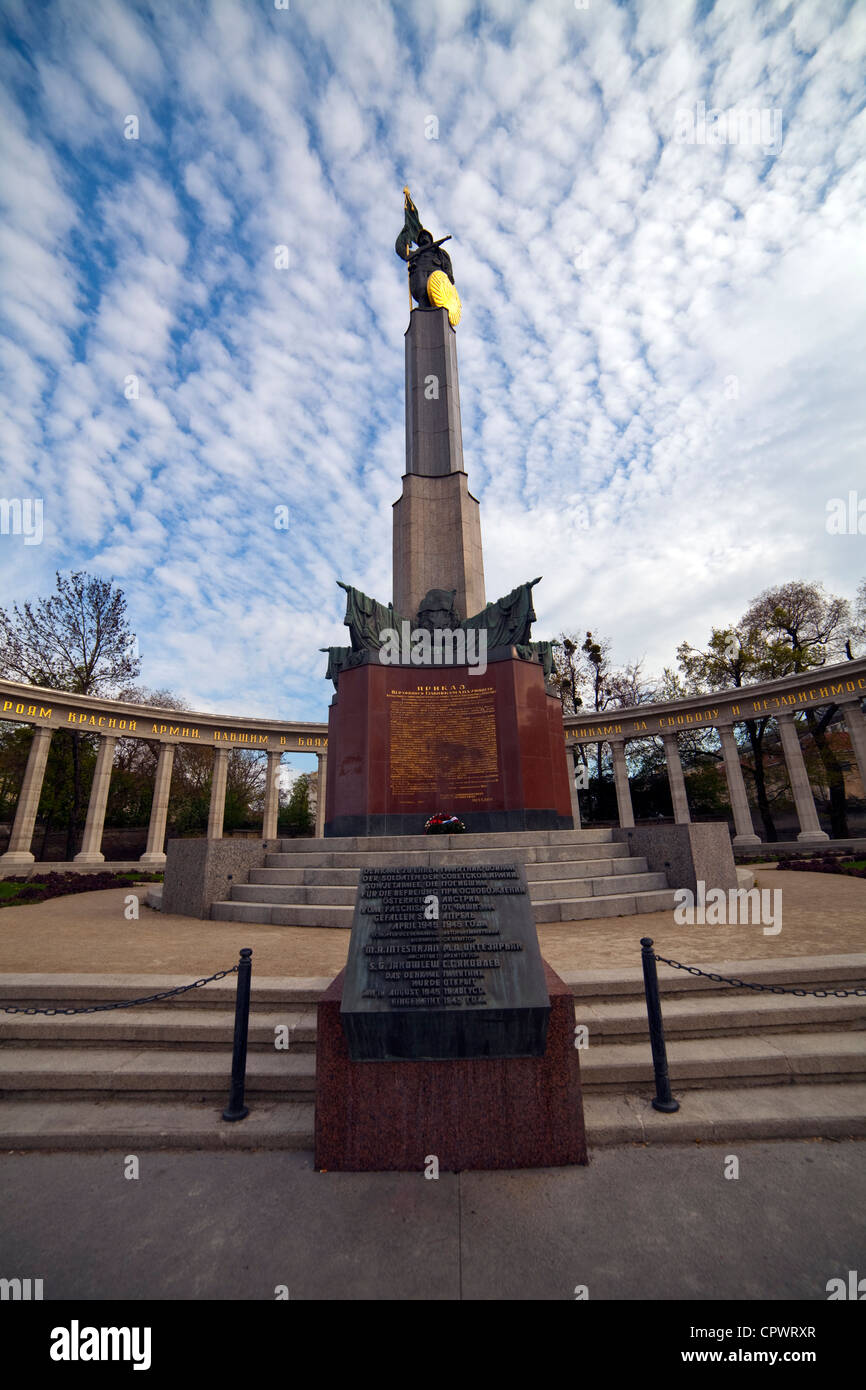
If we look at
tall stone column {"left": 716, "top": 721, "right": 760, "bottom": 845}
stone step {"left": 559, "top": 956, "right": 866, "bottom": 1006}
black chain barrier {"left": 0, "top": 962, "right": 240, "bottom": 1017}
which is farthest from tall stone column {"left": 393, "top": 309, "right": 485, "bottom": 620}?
tall stone column {"left": 716, "top": 721, "right": 760, "bottom": 845}

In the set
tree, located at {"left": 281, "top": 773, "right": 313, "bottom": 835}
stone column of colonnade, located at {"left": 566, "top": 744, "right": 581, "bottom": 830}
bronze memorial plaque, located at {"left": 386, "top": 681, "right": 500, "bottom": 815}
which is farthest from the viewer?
tree, located at {"left": 281, "top": 773, "right": 313, "bottom": 835}

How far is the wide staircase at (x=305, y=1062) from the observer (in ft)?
13.9

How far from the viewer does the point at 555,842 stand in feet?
42.0

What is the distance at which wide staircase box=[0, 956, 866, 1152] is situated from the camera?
167 inches

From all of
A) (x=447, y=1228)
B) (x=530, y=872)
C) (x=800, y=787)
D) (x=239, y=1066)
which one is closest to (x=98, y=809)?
(x=530, y=872)

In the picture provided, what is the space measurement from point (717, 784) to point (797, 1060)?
38.7 m

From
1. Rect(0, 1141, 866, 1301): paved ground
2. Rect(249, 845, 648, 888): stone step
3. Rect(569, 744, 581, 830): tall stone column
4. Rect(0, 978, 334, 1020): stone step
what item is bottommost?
Rect(0, 1141, 866, 1301): paved ground

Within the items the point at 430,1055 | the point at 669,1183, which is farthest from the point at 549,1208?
the point at 430,1055

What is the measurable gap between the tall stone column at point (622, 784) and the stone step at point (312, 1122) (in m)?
30.0

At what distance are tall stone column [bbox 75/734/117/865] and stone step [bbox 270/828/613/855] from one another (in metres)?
19.5

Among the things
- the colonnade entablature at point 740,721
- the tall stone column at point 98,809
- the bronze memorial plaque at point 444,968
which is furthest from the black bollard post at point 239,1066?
the tall stone column at point 98,809

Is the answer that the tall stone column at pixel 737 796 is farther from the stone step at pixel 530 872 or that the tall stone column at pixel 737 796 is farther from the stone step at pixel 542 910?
the stone step at pixel 542 910

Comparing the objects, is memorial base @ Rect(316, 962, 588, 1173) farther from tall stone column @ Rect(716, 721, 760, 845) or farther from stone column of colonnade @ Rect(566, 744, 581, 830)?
tall stone column @ Rect(716, 721, 760, 845)
